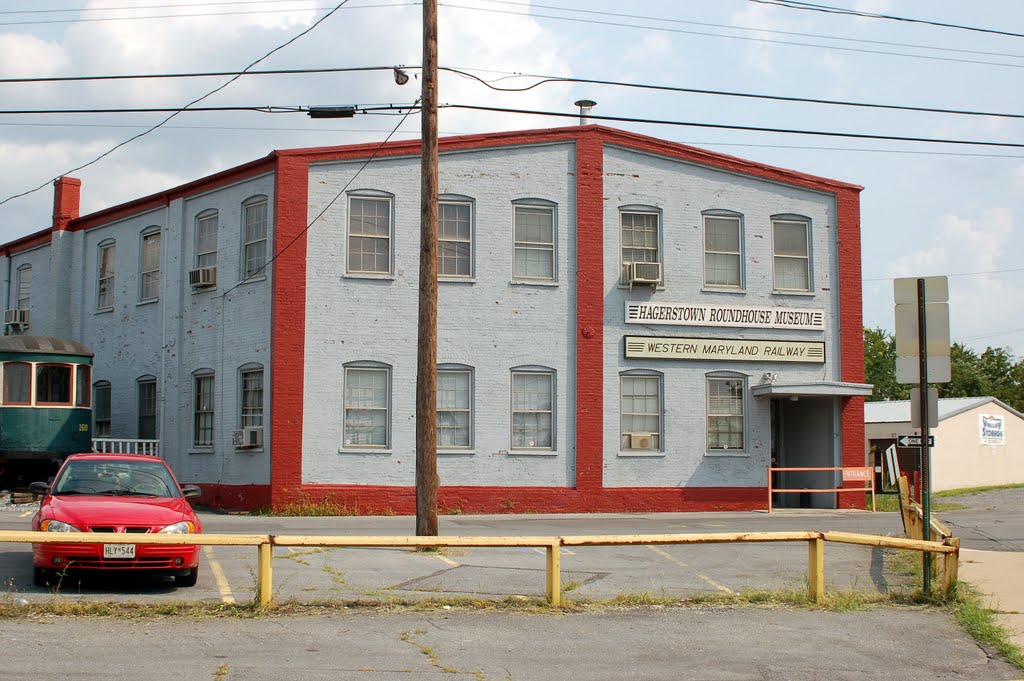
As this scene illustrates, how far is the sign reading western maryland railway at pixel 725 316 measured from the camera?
84.6 ft

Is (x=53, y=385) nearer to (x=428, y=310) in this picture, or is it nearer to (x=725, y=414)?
Result: (x=428, y=310)

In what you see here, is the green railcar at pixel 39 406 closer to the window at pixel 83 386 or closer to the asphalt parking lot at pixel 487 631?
the window at pixel 83 386

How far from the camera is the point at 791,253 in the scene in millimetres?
27438

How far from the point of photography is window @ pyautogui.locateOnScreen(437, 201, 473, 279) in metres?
25.0

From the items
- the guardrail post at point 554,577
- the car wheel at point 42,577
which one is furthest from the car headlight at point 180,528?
the guardrail post at point 554,577

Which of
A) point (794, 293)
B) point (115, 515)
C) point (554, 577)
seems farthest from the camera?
point (794, 293)

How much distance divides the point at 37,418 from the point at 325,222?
7.43 metres

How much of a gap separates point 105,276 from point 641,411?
1470 centimetres

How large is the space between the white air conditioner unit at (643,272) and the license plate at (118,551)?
1589 centimetres

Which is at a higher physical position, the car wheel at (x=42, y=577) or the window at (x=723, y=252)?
the window at (x=723, y=252)

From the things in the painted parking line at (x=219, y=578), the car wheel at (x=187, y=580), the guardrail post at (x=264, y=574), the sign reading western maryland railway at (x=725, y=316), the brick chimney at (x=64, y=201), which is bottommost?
the painted parking line at (x=219, y=578)

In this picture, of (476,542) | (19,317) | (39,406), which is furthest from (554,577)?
(19,317)

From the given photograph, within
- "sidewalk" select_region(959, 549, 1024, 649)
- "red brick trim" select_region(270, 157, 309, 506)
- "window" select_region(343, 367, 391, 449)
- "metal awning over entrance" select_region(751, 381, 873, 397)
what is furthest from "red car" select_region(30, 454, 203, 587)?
"metal awning over entrance" select_region(751, 381, 873, 397)

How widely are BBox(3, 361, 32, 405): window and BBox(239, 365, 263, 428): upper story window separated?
4478 millimetres
